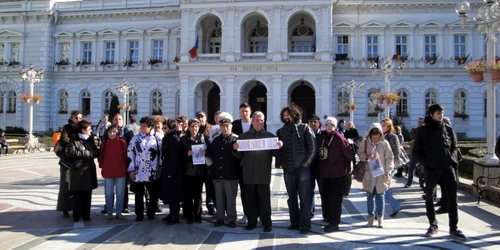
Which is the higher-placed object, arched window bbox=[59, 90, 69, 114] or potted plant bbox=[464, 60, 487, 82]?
arched window bbox=[59, 90, 69, 114]

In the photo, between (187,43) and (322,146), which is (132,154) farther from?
(187,43)

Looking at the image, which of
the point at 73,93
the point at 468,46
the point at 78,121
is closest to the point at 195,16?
the point at 73,93

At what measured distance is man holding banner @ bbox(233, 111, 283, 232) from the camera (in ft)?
24.2

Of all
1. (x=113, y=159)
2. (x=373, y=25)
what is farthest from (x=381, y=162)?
(x=373, y=25)

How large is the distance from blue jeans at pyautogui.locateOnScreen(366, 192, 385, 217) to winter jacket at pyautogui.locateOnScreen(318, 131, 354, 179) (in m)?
0.86

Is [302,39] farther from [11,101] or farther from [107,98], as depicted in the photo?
[11,101]

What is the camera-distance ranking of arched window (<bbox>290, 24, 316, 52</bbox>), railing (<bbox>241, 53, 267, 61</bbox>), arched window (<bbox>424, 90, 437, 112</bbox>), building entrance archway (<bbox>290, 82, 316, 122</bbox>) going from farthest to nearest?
arched window (<bbox>290, 24, 316, 52</bbox>) → building entrance archway (<bbox>290, 82, 316, 122</bbox>) → arched window (<bbox>424, 90, 437, 112</bbox>) → railing (<bbox>241, 53, 267, 61</bbox>)

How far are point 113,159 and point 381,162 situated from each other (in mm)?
5551

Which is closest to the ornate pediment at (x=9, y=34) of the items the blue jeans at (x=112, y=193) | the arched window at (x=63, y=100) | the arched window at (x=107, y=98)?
the arched window at (x=63, y=100)

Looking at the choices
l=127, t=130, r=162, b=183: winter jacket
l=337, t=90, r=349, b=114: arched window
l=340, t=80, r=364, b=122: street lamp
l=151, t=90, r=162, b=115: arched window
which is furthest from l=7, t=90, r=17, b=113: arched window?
l=127, t=130, r=162, b=183: winter jacket

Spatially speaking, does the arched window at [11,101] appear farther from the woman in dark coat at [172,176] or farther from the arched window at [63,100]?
the woman in dark coat at [172,176]

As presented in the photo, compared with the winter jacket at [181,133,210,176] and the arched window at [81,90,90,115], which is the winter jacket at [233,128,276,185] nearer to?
the winter jacket at [181,133,210,176]

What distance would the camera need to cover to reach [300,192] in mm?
7363

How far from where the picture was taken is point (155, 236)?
7125 mm
